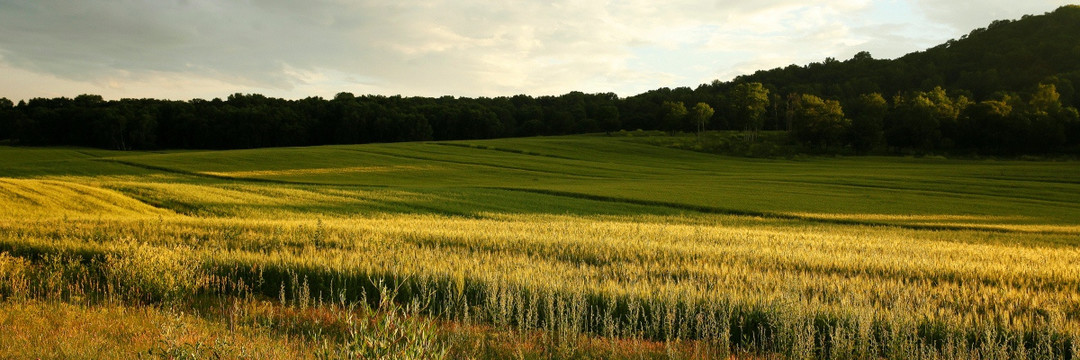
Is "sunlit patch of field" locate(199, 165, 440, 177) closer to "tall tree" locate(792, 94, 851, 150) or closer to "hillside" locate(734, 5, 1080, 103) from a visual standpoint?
"tall tree" locate(792, 94, 851, 150)

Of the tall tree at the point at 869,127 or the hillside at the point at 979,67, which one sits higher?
the hillside at the point at 979,67

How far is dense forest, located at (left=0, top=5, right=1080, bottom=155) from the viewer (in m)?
92.1

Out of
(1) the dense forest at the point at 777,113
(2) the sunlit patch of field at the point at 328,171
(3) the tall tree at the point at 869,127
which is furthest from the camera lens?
(3) the tall tree at the point at 869,127

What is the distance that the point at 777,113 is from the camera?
136 meters

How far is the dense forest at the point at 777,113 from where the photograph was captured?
92.1 m

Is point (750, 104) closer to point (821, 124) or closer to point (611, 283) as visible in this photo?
point (821, 124)

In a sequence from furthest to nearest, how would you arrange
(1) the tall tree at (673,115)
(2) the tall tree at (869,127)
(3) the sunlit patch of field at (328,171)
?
(1) the tall tree at (673,115) → (2) the tall tree at (869,127) → (3) the sunlit patch of field at (328,171)

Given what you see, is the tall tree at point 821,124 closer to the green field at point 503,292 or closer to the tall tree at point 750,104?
the tall tree at point 750,104

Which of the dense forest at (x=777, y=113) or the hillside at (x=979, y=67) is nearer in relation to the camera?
the dense forest at (x=777, y=113)

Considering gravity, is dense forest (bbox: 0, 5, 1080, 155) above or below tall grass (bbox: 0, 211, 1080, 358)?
above

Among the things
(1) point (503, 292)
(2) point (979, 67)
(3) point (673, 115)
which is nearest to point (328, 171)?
(1) point (503, 292)

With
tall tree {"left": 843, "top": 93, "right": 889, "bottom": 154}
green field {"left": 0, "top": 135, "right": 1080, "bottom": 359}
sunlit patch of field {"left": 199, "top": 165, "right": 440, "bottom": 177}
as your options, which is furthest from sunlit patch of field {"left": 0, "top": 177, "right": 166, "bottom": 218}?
tall tree {"left": 843, "top": 93, "right": 889, "bottom": 154}

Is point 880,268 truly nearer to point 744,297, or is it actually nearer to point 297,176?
point 744,297

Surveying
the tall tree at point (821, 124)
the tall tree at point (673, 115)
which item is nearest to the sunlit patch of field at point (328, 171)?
the tall tree at point (673, 115)
